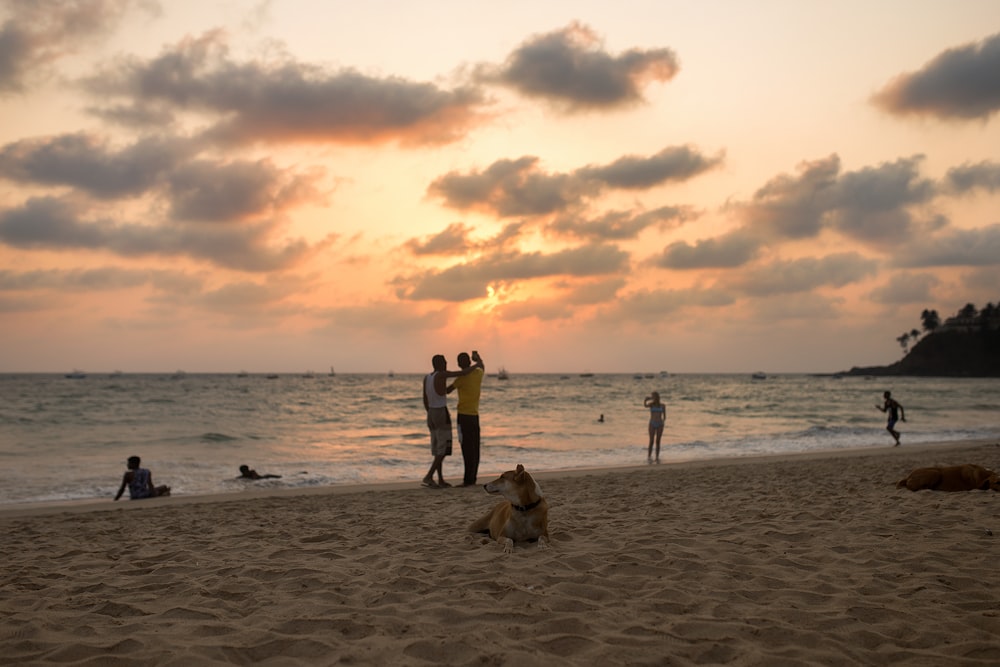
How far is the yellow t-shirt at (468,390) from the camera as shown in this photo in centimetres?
1080

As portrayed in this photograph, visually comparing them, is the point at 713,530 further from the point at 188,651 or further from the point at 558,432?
the point at 558,432

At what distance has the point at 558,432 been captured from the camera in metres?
27.3

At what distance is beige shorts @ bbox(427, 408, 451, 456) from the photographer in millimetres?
10883

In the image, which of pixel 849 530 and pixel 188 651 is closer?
pixel 188 651

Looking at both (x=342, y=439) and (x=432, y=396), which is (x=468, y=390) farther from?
(x=342, y=439)

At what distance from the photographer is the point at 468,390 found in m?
10.8

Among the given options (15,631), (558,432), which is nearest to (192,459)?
(558,432)

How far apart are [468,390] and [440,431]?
2.79 ft

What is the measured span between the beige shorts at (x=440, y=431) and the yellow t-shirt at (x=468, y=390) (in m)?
0.31

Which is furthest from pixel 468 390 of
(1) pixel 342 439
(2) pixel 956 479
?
(1) pixel 342 439

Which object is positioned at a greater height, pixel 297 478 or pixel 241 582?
pixel 241 582

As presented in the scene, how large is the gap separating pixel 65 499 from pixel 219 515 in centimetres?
534

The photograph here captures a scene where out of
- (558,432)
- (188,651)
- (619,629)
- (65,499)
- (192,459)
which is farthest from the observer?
(558,432)

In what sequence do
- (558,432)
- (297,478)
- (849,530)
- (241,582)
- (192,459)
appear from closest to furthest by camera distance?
(241,582) < (849,530) < (297,478) < (192,459) < (558,432)
